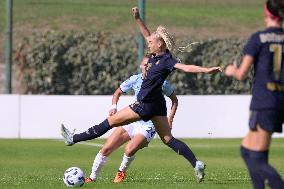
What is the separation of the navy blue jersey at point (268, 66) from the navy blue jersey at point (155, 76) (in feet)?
11.8

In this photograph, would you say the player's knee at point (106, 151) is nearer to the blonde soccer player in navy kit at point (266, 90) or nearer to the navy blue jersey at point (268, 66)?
the blonde soccer player in navy kit at point (266, 90)

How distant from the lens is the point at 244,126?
24812 mm

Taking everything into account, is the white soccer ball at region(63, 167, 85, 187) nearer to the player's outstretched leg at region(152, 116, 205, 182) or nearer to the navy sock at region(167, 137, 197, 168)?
the player's outstretched leg at region(152, 116, 205, 182)

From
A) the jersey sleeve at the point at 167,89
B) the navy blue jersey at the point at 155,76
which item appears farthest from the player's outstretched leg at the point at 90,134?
the jersey sleeve at the point at 167,89

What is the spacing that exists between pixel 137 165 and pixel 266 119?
335 inches

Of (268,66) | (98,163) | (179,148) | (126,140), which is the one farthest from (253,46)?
(126,140)

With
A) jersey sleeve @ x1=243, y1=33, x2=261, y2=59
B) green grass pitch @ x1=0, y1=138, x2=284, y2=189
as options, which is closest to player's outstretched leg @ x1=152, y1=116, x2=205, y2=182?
green grass pitch @ x1=0, y1=138, x2=284, y2=189

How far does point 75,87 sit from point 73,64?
1413 mm

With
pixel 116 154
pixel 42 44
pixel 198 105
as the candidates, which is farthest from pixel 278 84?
pixel 42 44

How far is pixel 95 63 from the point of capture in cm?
3162

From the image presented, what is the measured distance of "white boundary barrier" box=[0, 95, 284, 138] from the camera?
2412 centimetres

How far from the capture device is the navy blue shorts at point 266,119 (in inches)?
368

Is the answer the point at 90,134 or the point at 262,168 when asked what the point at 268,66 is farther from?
the point at 90,134

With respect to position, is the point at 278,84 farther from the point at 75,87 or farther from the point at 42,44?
the point at 42,44
